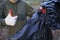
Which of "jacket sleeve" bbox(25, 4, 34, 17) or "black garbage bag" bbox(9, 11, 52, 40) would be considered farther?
"jacket sleeve" bbox(25, 4, 34, 17)

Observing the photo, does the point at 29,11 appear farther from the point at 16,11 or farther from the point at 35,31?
the point at 35,31

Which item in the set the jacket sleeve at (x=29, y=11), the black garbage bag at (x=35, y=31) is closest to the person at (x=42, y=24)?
the black garbage bag at (x=35, y=31)

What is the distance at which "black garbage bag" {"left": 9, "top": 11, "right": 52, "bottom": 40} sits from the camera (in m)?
2.57

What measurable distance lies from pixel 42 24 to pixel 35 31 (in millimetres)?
118

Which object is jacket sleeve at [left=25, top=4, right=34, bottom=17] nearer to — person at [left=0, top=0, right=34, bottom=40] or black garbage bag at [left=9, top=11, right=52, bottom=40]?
person at [left=0, top=0, right=34, bottom=40]

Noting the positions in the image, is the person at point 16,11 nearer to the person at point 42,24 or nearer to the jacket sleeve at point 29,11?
the jacket sleeve at point 29,11

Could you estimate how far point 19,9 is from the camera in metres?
3.68

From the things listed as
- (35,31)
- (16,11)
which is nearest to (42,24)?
(35,31)

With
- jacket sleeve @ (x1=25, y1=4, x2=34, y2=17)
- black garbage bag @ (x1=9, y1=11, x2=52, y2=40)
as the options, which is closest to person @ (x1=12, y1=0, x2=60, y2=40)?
black garbage bag @ (x1=9, y1=11, x2=52, y2=40)

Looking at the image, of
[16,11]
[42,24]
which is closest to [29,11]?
[16,11]

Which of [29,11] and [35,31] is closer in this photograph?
[35,31]

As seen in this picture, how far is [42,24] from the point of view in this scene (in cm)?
266

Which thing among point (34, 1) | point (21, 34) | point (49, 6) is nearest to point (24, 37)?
point (21, 34)

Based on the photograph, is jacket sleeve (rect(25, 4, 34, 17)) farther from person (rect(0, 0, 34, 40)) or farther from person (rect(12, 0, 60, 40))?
person (rect(12, 0, 60, 40))
